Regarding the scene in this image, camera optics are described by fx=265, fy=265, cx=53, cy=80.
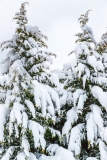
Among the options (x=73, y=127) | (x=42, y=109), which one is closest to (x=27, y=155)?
(x=42, y=109)

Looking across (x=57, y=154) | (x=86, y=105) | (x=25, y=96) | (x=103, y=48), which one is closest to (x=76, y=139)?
(x=57, y=154)

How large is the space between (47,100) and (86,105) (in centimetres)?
161

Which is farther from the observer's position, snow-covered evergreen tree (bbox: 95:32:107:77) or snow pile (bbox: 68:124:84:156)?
snow-covered evergreen tree (bbox: 95:32:107:77)

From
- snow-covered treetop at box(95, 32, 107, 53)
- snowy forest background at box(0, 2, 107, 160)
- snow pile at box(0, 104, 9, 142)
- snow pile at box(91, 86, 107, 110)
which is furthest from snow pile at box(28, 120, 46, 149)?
snow-covered treetop at box(95, 32, 107, 53)

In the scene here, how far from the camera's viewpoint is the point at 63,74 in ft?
28.4

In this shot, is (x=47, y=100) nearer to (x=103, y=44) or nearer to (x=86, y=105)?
(x=86, y=105)

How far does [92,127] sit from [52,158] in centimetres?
140

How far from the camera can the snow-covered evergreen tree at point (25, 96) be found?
22.7 ft

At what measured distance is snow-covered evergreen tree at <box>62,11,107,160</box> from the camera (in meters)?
7.50

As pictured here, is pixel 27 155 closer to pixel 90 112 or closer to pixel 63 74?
pixel 90 112

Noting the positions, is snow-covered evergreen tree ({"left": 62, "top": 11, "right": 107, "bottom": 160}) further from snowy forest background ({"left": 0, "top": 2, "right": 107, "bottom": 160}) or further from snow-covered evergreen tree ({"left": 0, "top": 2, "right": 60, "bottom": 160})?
snow-covered evergreen tree ({"left": 0, "top": 2, "right": 60, "bottom": 160})

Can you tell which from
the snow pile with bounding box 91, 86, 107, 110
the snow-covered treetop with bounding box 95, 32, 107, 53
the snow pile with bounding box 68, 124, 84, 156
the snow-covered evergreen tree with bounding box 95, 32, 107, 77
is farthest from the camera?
the snow-covered treetop with bounding box 95, 32, 107, 53

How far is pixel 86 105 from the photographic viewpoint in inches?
331

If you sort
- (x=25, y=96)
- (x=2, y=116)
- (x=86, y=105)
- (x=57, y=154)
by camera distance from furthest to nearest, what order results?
(x=86, y=105)
(x=25, y=96)
(x=57, y=154)
(x=2, y=116)
